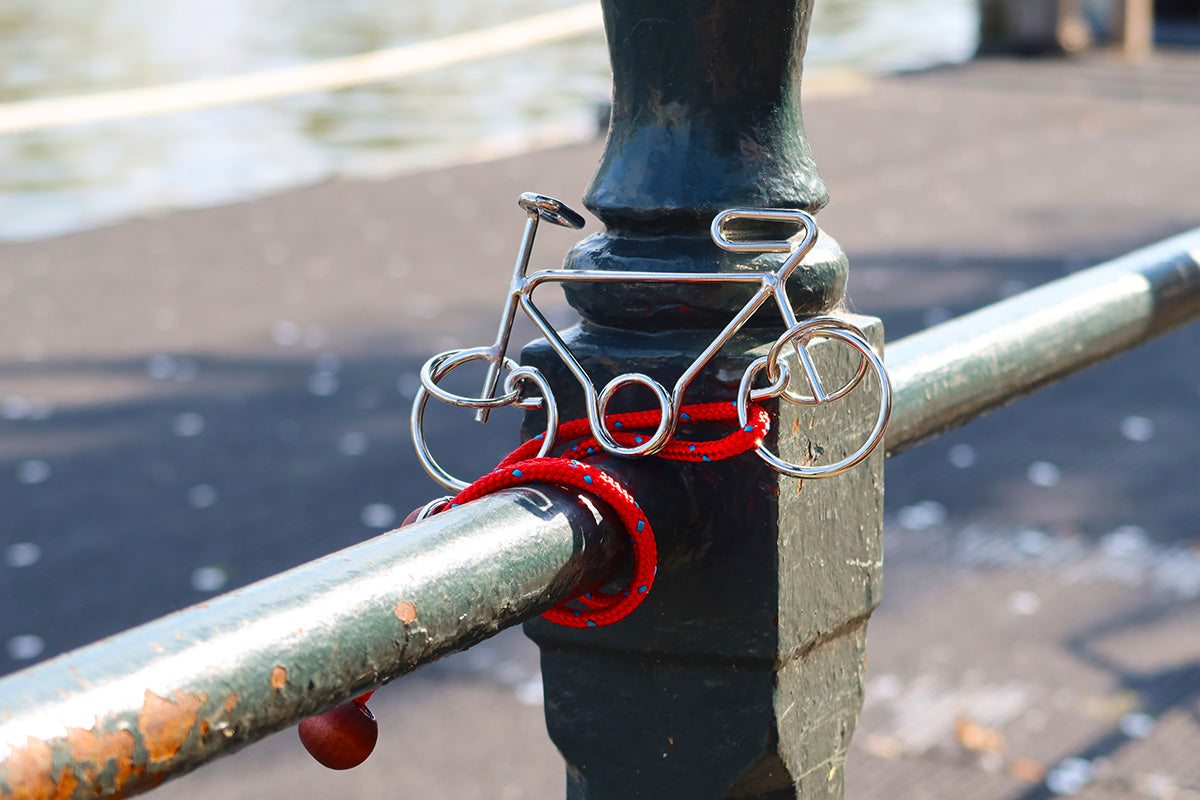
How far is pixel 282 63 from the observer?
44.0ft

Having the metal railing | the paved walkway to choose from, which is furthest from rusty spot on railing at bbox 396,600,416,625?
the paved walkway

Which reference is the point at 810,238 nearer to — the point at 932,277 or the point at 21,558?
the point at 21,558

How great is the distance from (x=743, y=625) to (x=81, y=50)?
15616mm

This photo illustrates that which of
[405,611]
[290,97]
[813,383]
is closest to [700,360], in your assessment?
[813,383]

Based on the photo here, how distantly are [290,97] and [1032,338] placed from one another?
1182 centimetres

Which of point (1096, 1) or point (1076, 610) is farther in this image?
point (1096, 1)

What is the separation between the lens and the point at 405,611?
677 millimetres

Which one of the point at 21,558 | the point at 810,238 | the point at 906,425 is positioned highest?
the point at 810,238

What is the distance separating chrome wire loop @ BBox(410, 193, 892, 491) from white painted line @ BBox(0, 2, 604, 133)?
754cm

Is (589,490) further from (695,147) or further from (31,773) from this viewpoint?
(31,773)

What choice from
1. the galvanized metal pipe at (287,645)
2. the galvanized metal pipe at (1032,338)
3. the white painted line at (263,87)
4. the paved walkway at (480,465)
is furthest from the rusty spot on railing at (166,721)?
the white painted line at (263,87)

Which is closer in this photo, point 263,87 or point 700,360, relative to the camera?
point 700,360

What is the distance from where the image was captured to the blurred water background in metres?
9.19

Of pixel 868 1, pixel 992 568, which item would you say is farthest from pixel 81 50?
pixel 992 568
